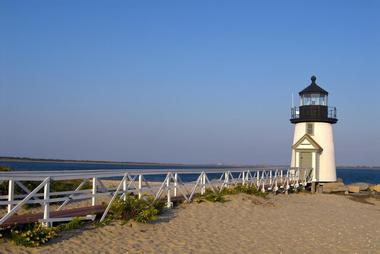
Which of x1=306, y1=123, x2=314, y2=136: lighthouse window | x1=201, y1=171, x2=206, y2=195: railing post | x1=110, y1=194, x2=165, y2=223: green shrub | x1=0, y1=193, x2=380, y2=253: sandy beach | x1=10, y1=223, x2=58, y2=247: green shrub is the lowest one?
x1=0, y1=193, x2=380, y2=253: sandy beach

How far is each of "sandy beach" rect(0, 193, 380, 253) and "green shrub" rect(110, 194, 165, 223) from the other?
244 mm

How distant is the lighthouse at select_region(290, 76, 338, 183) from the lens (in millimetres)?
27859

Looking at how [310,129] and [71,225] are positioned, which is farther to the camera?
[310,129]

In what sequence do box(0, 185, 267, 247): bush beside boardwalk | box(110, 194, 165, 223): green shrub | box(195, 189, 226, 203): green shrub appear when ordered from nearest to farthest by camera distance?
box(0, 185, 267, 247): bush beside boardwalk → box(110, 194, 165, 223): green shrub → box(195, 189, 226, 203): green shrub

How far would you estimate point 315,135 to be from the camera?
2791cm

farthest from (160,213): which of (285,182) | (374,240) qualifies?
(285,182)

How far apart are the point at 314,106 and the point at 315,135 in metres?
1.76

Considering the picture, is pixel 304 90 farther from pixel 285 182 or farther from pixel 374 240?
pixel 374 240

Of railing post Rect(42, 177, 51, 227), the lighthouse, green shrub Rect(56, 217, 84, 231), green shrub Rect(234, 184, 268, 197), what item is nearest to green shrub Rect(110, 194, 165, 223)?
green shrub Rect(56, 217, 84, 231)

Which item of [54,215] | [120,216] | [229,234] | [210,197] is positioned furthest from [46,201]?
[210,197]

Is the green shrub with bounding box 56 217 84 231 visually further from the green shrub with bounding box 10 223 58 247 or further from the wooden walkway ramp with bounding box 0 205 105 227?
the green shrub with bounding box 10 223 58 247

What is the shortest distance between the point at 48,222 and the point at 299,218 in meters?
8.63

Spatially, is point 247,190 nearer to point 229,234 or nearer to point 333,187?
point 229,234

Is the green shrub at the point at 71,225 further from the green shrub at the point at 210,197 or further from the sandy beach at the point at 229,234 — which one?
the green shrub at the point at 210,197
